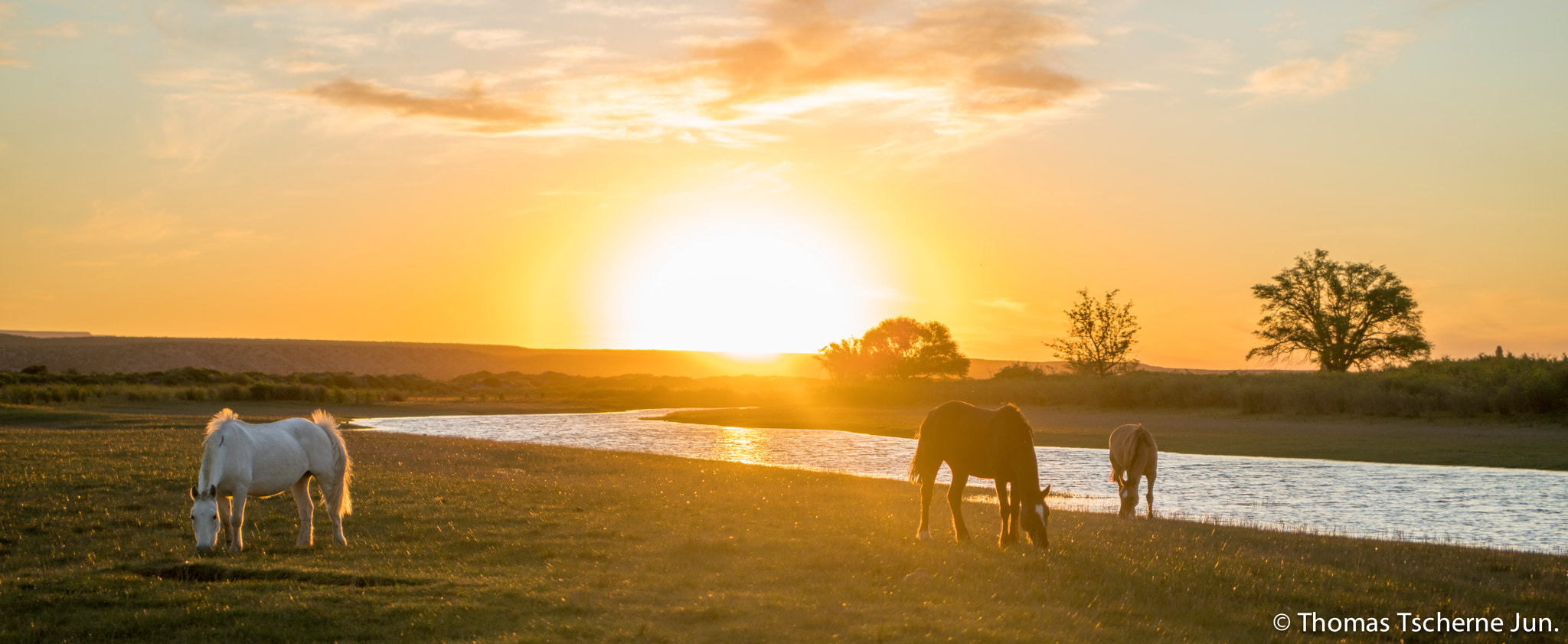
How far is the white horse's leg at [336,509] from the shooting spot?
40.6 feet

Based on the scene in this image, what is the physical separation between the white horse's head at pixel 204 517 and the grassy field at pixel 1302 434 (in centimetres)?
3383

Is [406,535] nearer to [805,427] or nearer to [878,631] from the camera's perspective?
[878,631]

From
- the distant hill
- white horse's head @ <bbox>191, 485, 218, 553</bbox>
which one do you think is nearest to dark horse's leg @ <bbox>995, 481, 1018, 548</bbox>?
white horse's head @ <bbox>191, 485, 218, 553</bbox>

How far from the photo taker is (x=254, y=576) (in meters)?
10.0

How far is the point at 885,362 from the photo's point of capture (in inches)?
4048

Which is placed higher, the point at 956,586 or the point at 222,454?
the point at 222,454

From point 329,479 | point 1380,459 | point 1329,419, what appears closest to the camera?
point 329,479

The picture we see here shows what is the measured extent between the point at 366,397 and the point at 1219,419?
6165cm

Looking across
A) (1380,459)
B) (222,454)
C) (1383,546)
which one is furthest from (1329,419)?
(222,454)

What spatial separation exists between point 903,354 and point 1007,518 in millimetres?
90480

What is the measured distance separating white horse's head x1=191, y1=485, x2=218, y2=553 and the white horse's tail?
5.95 ft

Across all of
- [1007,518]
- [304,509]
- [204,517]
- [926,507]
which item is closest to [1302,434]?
[1007,518]

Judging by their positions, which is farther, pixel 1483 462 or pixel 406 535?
pixel 1483 462

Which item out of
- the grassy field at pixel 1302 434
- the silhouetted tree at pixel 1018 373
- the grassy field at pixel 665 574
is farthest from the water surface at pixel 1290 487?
the silhouetted tree at pixel 1018 373
